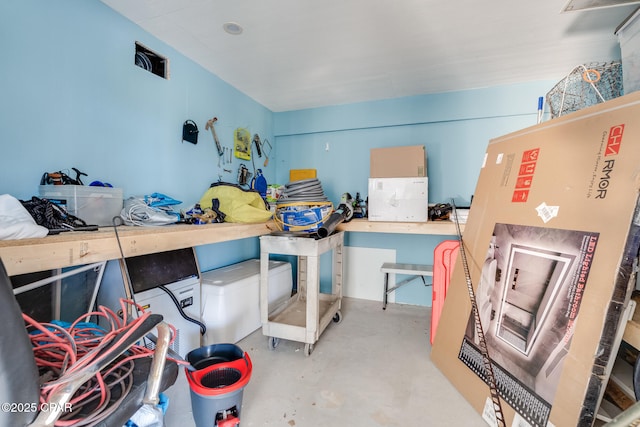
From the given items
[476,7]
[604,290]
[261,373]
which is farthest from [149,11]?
[604,290]

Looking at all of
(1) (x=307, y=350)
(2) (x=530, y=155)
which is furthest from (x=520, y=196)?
(1) (x=307, y=350)

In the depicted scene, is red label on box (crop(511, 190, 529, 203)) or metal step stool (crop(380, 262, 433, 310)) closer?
red label on box (crop(511, 190, 529, 203))

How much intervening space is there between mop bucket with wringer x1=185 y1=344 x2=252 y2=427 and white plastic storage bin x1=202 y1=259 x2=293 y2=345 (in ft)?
1.84

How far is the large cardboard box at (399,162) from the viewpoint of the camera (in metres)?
2.47

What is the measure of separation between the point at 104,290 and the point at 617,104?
107 inches

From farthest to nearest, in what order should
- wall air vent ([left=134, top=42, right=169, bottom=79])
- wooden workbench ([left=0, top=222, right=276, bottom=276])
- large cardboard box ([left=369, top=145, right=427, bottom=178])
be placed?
1. large cardboard box ([left=369, top=145, right=427, bottom=178])
2. wall air vent ([left=134, top=42, right=169, bottom=79])
3. wooden workbench ([left=0, top=222, right=276, bottom=276])

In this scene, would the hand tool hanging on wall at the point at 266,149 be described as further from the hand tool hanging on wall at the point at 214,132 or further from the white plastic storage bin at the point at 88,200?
the white plastic storage bin at the point at 88,200

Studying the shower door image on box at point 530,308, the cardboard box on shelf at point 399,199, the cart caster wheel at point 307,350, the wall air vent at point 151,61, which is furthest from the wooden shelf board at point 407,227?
the wall air vent at point 151,61

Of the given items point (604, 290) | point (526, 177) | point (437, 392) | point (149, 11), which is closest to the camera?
point (604, 290)

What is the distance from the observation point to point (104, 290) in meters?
1.59

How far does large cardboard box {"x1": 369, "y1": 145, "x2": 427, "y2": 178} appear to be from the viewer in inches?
97.3

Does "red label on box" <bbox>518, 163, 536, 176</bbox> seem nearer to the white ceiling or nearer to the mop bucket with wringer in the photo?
the white ceiling

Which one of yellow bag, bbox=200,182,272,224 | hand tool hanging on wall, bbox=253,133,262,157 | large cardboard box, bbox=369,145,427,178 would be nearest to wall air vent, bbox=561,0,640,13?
large cardboard box, bbox=369,145,427,178

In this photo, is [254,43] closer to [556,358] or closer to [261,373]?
[261,373]
